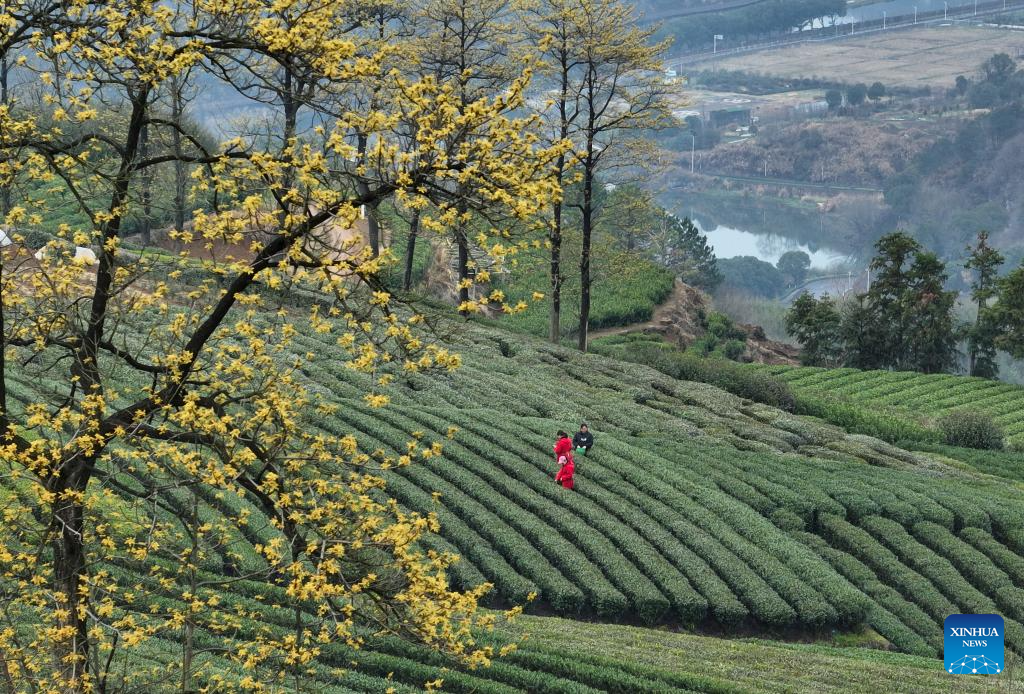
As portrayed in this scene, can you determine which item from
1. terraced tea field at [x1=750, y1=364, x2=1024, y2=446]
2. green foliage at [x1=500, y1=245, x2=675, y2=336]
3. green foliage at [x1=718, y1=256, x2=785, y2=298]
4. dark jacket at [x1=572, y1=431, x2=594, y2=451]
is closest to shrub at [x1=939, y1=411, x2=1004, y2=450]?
terraced tea field at [x1=750, y1=364, x2=1024, y2=446]

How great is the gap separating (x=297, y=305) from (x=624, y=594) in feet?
64.8

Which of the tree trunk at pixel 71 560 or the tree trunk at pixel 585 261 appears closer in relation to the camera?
the tree trunk at pixel 71 560

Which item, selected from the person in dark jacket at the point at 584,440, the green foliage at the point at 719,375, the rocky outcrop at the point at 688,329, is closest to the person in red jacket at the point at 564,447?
the person in dark jacket at the point at 584,440

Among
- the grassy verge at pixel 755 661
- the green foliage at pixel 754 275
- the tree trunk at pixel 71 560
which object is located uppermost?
the green foliage at pixel 754 275

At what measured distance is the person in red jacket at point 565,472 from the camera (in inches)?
1094

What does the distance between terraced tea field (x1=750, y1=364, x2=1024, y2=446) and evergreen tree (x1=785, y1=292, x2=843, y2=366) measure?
7365mm

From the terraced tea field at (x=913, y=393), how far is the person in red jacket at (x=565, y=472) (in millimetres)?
22598

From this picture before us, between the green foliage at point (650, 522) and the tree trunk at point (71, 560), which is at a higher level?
the tree trunk at point (71, 560)

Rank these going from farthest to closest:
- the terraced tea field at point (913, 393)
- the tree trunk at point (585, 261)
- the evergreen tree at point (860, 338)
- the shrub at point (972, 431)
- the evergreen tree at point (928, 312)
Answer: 1. the evergreen tree at point (860, 338)
2. the evergreen tree at point (928, 312)
3. the terraced tea field at point (913, 393)
4. the tree trunk at point (585, 261)
5. the shrub at point (972, 431)

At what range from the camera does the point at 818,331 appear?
6388 cm

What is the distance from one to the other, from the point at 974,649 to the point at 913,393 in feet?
107

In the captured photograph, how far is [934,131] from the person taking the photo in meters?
195

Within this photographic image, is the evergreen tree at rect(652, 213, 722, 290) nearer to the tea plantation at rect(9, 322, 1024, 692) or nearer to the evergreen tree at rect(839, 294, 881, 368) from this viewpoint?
the evergreen tree at rect(839, 294, 881, 368)

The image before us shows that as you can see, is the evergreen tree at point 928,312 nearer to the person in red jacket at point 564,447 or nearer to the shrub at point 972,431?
the shrub at point 972,431
